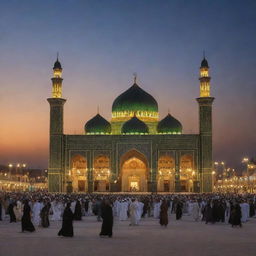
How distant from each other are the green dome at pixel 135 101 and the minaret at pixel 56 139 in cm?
780

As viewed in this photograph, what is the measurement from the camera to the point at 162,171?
52.6m

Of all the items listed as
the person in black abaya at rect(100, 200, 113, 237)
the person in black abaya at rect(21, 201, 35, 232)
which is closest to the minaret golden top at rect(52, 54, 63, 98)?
the person in black abaya at rect(21, 201, 35, 232)

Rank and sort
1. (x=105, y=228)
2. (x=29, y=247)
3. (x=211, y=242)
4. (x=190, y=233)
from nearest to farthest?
(x=29, y=247), (x=211, y=242), (x=105, y=228), (x=190, y=233)

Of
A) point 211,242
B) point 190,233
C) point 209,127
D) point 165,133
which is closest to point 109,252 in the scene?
point 211,242

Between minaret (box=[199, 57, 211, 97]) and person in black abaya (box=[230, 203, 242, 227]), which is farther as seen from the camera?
minaret (box=[199, 57, 211, 97])

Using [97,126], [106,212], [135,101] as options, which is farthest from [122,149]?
[106,212]

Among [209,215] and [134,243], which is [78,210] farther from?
[134,243]

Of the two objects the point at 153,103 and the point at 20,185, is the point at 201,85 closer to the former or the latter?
the point at 153,103

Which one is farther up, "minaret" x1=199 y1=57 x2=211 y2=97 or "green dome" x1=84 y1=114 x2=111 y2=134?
"minaret" x1=199 y1=57 x2=211 y2=97

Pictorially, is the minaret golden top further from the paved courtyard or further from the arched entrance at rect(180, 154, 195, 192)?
the paved courtyard

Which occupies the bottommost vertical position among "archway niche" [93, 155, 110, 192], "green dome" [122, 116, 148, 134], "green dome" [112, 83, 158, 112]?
"archway niche" [93, 155, 110, 192]

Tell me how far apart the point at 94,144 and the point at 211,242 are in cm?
3911

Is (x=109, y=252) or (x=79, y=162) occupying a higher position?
(x=79, y=162)

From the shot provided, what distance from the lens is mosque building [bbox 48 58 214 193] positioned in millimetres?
50312
